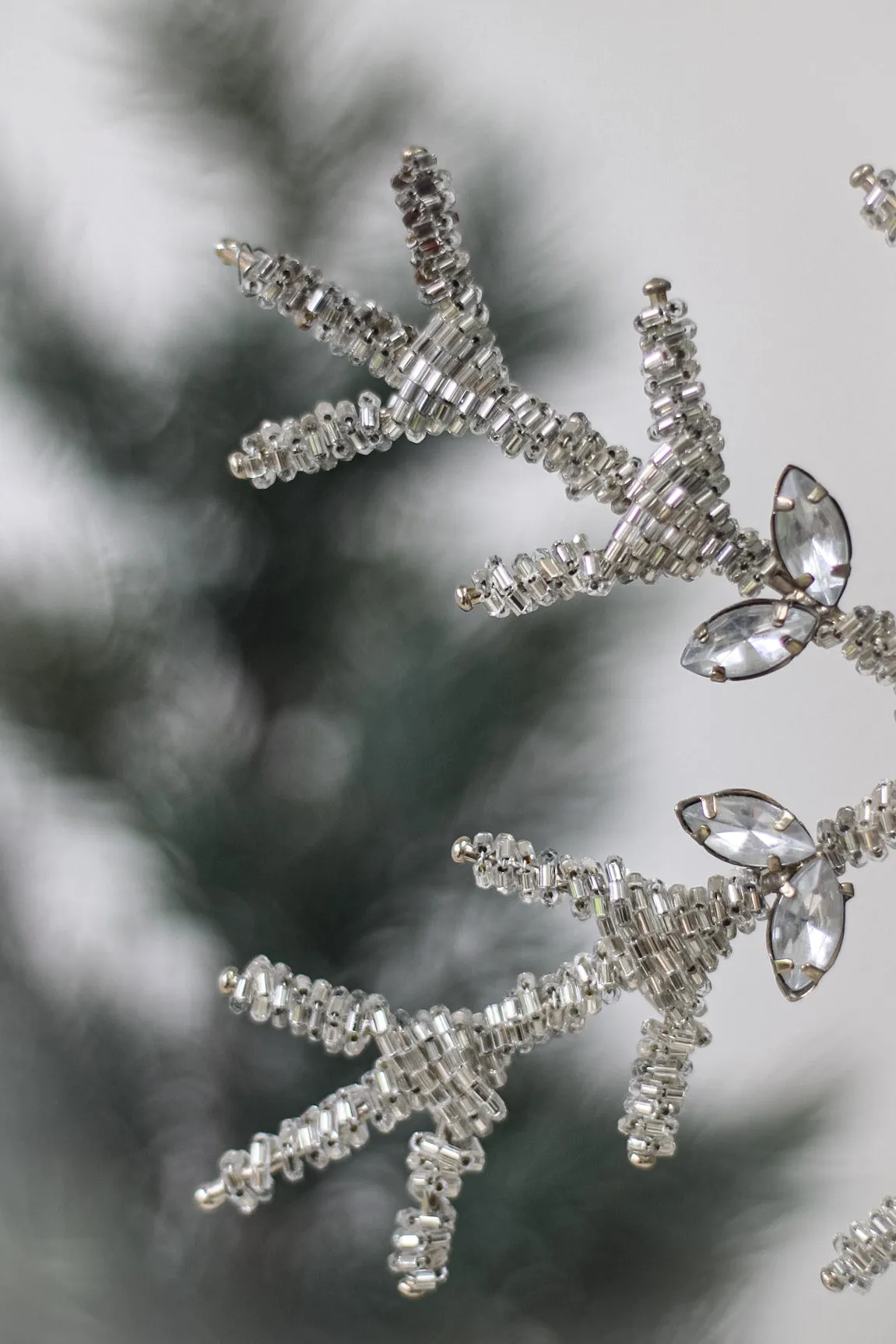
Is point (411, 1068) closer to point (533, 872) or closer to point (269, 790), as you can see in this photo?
point (533, 872)

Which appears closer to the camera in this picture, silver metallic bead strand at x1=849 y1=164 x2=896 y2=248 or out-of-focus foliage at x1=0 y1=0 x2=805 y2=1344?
silver metallic bead strand at x1=849 y1=164 x2=896 y2=248

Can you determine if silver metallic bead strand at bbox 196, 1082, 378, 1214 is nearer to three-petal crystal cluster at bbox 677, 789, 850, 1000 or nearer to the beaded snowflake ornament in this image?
the beaded snowflake ornament

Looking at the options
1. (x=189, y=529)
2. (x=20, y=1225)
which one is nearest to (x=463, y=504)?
(x=189, y=529)

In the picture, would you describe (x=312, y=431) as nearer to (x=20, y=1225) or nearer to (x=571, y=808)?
(x=571, y=808)

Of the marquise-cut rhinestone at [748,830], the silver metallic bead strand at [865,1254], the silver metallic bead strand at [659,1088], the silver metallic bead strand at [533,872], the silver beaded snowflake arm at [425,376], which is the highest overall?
the silver beaded snowflake arm at [425,376]

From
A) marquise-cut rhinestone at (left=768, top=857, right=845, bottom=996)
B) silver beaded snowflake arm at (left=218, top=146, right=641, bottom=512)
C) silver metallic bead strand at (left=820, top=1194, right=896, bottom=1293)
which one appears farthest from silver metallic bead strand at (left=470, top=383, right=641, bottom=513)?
silver metallic bead strand at (left=820, top=1194, right=896, bottom=1293)

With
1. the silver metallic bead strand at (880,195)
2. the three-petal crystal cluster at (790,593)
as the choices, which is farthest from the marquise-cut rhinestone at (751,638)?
the silver metallic bead strand at (880,195)

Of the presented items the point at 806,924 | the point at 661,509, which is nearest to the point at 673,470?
the point at 661,509

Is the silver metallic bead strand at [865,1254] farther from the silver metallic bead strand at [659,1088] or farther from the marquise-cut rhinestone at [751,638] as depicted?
the marquise-cut rhinestone at [751,638]
